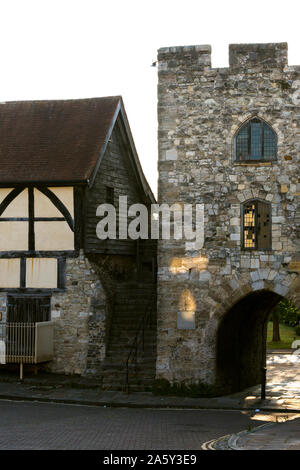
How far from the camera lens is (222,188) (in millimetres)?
17297

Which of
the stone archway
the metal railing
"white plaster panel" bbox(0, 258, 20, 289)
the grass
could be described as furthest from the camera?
the grass

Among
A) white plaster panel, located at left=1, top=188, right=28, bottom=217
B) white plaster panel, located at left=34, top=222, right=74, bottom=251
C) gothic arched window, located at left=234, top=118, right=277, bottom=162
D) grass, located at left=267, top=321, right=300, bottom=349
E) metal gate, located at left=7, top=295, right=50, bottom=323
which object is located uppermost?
gothic arched window, located at left=234, top=118, right=277, bottom=162

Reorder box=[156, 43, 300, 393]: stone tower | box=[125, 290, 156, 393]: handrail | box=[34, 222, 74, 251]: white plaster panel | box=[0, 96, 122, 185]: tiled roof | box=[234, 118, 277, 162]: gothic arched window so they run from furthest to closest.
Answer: box=[0, 96, 122, 185]: tiled roof → box=[34, 222, 74, 251]: white plaster panel → box=[125, 290, 156, 393]: handrail → box=[234, 118, 277, 162]: gothic arched window → box=[156, 43, 300, 393]: stone tower

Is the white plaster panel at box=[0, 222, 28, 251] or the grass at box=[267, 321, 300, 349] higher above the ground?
the white plaster panel at box=[0, 222, 28, 251]

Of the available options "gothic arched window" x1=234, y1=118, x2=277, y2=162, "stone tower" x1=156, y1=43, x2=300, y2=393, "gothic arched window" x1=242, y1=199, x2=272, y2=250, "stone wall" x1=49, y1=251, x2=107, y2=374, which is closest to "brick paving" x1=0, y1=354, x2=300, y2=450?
"stone wall" x1=49, y1=251, x2=107, y2=374

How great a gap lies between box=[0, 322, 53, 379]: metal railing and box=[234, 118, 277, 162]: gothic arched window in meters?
7.17

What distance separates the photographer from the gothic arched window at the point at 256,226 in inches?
671

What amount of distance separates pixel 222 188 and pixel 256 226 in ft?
4.17

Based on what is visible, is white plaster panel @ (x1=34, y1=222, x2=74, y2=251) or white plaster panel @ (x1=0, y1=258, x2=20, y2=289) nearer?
white plaster panel @ (x1=34, y1=222, x2=74, y2=251)

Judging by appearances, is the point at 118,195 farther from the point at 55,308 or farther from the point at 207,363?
the point at 207,363

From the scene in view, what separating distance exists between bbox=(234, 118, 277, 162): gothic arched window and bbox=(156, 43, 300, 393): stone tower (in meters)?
0.02

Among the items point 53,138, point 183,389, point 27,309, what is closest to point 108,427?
point 183,389

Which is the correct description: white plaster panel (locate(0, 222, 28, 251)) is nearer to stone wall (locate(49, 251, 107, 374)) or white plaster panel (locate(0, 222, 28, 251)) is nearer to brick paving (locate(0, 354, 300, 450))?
stone wall (locate(49, 251, 107, 374))

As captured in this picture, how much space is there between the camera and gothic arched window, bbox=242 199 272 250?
1703 cm
